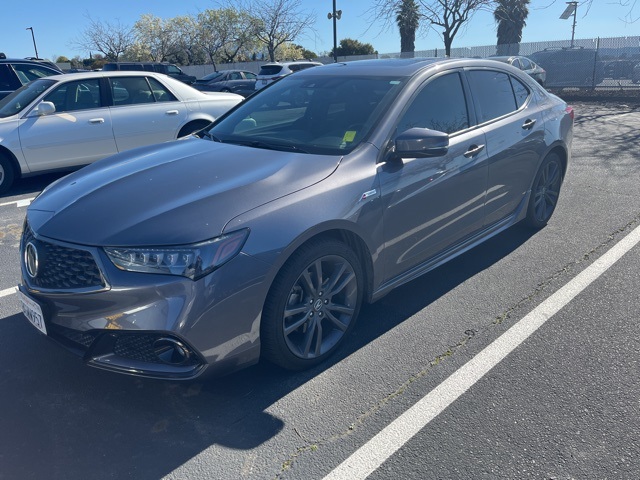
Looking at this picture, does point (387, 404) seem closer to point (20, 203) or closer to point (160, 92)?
point (20, 203)

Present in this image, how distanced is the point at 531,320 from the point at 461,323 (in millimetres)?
465

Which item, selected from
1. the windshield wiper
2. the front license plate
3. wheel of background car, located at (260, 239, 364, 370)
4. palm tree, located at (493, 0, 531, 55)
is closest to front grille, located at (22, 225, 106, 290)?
the front license plate

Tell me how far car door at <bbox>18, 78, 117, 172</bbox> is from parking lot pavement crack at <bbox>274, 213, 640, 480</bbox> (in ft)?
19.6

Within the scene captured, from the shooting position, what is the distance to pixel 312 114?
13.0ft

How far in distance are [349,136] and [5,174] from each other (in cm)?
570

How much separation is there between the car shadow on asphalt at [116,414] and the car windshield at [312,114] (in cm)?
129

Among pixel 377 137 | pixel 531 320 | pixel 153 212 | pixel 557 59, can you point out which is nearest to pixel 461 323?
pixel 531 320

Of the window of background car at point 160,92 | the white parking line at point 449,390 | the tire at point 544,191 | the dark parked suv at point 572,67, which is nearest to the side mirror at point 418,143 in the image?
the white parking line at point 449,390

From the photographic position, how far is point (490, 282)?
429 cm

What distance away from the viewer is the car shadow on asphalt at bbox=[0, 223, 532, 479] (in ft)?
8.27

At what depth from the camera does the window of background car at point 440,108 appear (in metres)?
3.71

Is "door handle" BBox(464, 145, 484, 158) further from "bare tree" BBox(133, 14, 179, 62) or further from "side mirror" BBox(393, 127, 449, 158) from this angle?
"bare tree" BBox(133, 14, 179, 62)

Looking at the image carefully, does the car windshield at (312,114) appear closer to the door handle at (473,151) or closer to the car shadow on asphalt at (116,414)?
the door handle at (473,151)

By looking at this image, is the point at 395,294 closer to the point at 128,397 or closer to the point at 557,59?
the point at 128,397
